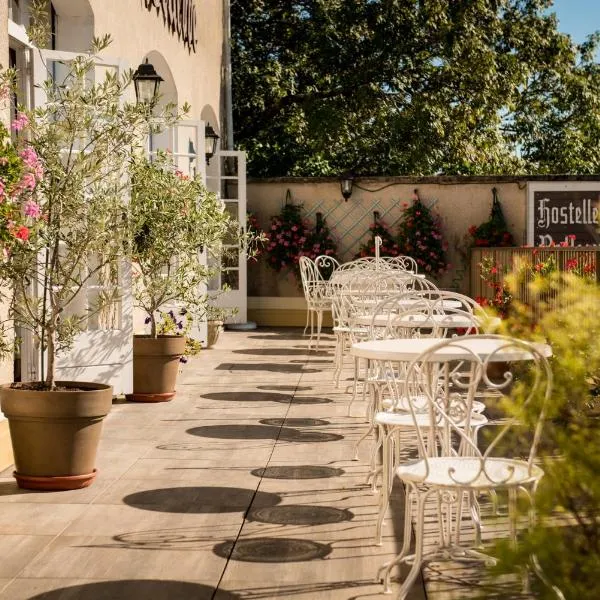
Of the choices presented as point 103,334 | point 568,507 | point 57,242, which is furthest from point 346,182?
point 568,507

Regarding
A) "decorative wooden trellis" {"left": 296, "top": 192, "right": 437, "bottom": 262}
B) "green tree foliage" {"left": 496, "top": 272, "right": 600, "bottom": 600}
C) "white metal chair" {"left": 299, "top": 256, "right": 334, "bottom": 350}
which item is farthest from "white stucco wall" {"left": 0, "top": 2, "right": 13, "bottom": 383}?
"decorative wooden trellis" {"left": 296, "top": 192, "right": 437, "bottom": 262}

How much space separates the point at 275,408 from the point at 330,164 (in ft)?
35.9

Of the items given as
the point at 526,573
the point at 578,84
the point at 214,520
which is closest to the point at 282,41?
the point at 578,84

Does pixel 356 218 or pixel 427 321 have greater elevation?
pixel 356 218

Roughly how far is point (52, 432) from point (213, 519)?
34.0 inches

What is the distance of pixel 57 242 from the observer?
446 cm

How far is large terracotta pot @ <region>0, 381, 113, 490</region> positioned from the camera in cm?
431

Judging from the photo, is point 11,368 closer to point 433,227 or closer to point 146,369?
point 146,369

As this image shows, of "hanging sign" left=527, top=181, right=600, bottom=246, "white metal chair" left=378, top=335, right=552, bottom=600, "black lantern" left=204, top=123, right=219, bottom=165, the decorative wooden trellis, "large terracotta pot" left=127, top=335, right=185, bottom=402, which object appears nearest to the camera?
"white metal chair" left=378, top=335, right=552, bottom=600

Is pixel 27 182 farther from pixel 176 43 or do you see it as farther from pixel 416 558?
pixel 176 43

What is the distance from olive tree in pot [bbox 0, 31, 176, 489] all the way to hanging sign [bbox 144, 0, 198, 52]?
4.39 m

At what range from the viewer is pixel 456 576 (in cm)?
320

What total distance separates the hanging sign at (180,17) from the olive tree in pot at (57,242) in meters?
4.39

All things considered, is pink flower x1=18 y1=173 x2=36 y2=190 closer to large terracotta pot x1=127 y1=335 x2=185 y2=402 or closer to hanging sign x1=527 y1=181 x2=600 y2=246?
large terracotta pot x1=127 y1=335 x2=185 y2=402
